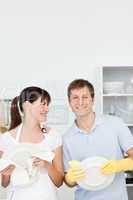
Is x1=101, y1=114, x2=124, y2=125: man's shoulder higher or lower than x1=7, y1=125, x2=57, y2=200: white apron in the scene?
higher

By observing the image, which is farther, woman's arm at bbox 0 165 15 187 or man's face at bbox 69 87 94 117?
man's face at bbox 69 87 94 117

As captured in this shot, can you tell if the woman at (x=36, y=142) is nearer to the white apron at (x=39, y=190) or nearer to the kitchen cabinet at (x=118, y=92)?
the white apron at (x=39, y=190)

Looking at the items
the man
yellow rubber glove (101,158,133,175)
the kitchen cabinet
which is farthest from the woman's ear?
the kitchen cabinet

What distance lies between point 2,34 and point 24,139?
1.69 metres

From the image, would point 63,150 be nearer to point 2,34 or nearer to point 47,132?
point 47,132

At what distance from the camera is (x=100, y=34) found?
317 centimetres

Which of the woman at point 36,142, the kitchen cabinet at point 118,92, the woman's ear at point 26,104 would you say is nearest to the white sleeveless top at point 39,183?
the woman at point 36,142

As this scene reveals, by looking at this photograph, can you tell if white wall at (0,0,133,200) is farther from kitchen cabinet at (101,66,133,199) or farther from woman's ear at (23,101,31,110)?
woman's ear at (23,101,31,110)

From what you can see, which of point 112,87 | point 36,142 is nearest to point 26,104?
point 36,142

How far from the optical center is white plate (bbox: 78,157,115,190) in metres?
1.73

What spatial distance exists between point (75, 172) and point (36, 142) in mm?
232

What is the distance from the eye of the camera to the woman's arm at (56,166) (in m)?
1.62

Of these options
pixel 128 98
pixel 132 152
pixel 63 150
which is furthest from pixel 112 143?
pixel 128 98

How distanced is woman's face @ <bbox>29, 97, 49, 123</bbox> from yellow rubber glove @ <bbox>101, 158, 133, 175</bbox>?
0.38 meters
